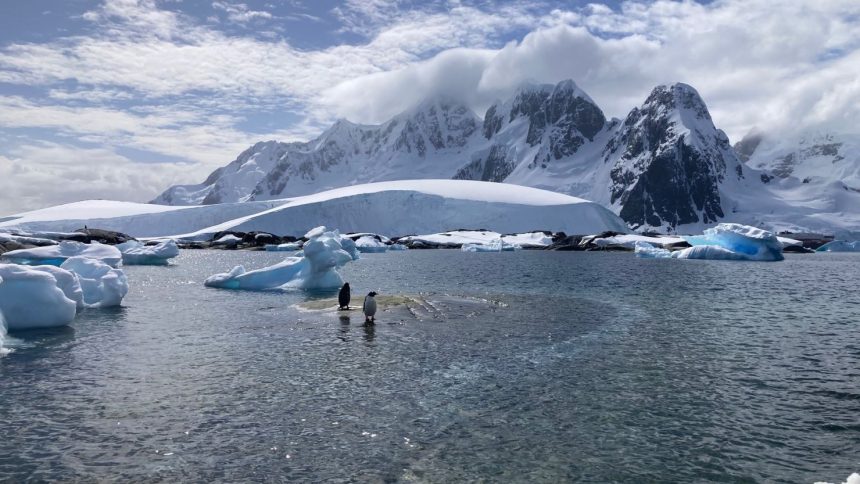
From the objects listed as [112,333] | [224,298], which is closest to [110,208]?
[224,298]

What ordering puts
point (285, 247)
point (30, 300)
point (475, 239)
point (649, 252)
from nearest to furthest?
1. point (30, 300)
2. point (649, 252)
3. point (285, 247)
4. point (475, 239)

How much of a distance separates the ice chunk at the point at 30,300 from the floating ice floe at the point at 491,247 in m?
87.4

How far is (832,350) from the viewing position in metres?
20.9

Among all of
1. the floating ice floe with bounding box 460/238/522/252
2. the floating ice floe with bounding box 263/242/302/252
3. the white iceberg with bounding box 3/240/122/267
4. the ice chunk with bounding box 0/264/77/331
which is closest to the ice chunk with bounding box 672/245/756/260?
the floating ice floe with bounding box 460/238/522/252

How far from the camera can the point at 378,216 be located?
140 m

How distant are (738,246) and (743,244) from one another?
95 centimetres

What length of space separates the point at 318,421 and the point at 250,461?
2344 millimetres

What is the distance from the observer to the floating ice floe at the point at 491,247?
10894 centimetres

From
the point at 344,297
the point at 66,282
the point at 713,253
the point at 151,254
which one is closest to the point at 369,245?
the point at 151,254

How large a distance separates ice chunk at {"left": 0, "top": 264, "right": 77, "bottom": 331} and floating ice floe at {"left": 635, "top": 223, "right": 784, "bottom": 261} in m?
79.2

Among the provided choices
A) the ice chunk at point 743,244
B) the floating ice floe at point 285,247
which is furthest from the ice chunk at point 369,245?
the ice chunk at point 743,244

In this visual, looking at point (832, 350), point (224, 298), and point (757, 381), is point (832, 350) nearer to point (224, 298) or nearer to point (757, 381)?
point (757, 381)

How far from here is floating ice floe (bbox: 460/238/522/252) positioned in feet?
357

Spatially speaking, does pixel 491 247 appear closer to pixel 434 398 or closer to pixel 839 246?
pixel 839 246
